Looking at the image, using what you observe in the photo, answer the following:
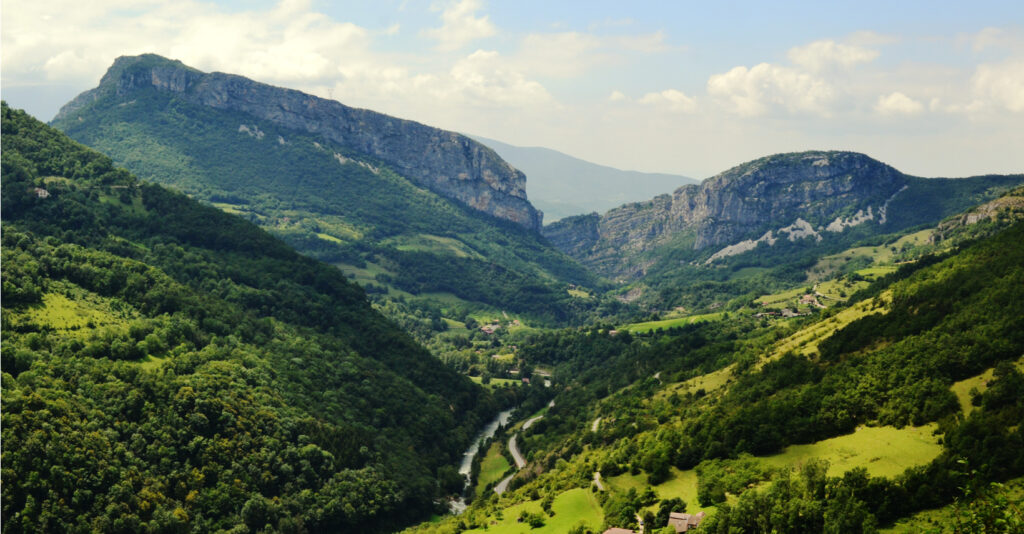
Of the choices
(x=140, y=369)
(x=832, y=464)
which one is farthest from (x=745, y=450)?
(x=140, y=369)

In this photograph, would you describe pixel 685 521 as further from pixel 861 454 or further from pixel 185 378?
pixel 185 378

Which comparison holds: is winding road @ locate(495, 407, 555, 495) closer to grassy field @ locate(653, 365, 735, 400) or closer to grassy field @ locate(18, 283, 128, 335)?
grassy field @ locate(653, 365, 735, 400)

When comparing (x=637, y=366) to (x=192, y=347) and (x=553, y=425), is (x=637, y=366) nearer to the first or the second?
(x=553, y=425)

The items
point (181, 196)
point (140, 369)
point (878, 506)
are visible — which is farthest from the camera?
point (181, 196)

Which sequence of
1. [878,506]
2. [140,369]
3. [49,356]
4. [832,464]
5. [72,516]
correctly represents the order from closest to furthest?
[878,506] < [832,464] < [72,516] < [49,356] < [140,369]

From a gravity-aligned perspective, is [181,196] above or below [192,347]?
above

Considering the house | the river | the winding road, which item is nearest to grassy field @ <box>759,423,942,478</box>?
the house

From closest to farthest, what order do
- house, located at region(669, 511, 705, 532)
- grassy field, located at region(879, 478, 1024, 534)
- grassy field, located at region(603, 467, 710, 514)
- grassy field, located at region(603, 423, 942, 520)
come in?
grassy field, located at region(879, 478, 1024, 534) → grassy field, located at region(603, 423, 942, 520) → house, located at region(669, 511, 705, 532) → grassy field, located at region(603, 467, 710, 514)
